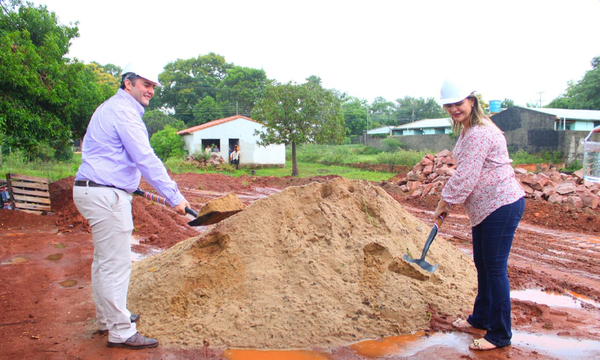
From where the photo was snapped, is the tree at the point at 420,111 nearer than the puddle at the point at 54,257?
No

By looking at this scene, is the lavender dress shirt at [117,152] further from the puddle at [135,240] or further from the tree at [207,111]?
the tree at [207,111]

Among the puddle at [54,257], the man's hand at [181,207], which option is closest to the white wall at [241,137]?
the puddle at [54,257]

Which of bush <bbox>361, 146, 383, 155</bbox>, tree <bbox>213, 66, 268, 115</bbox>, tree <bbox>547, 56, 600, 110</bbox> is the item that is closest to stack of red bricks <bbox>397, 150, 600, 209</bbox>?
bush <bbox>361, 146, 383, 155</bbox>

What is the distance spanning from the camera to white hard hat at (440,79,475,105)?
2.66 meters

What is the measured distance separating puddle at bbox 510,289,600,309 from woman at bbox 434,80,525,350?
1.30 m

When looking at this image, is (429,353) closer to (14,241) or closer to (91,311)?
(91,311)

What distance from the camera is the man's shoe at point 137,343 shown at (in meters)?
2.65

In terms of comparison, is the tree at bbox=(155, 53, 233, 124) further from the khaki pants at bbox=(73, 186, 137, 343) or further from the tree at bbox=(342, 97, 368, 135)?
the khaki pants at bbox=(73, 186, 137, 343)

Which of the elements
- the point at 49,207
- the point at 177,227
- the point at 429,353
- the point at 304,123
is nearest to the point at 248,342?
the point at 429,353

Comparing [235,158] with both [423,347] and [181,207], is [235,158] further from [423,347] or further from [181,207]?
[423,347]

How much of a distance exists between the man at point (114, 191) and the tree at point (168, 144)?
2278 centimetres

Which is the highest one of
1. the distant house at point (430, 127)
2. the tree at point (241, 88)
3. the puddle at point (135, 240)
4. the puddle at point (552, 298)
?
the tree at point (241, 88)

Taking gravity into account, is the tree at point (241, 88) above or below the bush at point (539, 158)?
above

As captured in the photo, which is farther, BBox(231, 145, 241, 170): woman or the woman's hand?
BBox(231, 145, 241, 170): woman
